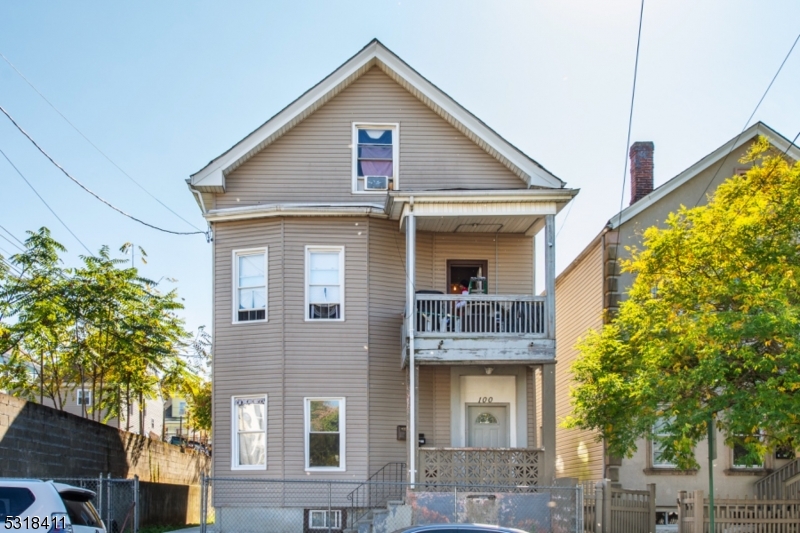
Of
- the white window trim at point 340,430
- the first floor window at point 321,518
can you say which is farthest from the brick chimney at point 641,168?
the first floor window at point 321,518

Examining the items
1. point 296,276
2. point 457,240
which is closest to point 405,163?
point 457,240

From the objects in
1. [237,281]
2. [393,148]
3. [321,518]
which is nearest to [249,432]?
[321,518]

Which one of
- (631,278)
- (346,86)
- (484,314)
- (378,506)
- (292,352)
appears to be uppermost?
(346,86)

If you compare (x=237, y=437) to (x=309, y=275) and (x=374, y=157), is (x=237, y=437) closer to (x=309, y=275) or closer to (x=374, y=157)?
(x=309, y=275)

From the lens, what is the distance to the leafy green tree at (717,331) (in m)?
18.1

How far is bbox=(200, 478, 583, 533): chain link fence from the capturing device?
66.1 feet

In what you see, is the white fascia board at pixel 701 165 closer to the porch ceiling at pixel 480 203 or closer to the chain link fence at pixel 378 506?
the porch ceiling at pixel 480 203

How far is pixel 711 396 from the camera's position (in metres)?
19.5

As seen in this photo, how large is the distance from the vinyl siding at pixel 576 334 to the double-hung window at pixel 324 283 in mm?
6564

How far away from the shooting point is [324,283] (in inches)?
924

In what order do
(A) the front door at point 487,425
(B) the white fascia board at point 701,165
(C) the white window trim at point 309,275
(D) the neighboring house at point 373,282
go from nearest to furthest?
1. (D) the neighboring house at point 373,282
2. (C) the white window trim at point 309,275
3. (A) the front door at point 487,425
4. (B) the white fascia board at point 701,165

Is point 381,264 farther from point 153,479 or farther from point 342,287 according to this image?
point 153,479

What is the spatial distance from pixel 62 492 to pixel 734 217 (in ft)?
42.5

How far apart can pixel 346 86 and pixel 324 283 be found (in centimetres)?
484
